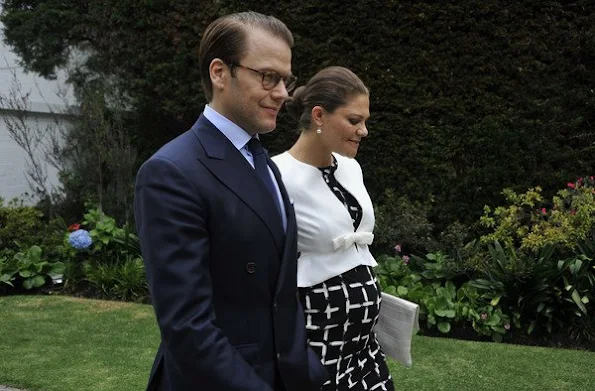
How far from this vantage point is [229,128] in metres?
1.79

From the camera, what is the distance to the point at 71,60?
11.2m

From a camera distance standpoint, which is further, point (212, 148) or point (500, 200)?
point (500, 200)

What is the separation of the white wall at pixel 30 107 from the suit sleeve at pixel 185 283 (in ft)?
33.0

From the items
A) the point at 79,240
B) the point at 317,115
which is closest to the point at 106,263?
the point at 79,240

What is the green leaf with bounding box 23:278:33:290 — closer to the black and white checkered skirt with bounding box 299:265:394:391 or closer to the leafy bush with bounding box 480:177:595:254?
the leafy bush with bounding box 480:177:595:254

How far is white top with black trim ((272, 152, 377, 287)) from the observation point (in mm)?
2484

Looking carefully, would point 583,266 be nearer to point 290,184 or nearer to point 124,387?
point 124,387

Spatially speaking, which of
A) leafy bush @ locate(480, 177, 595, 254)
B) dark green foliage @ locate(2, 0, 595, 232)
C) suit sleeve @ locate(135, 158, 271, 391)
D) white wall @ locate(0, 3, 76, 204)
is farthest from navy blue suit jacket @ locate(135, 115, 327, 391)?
white wall @ locate(0, 3, 76, 204)

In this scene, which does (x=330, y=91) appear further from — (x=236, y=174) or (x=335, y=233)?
(x=236, y=174)

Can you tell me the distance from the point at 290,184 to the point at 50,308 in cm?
584

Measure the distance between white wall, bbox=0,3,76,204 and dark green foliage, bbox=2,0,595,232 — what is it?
2.69 meters

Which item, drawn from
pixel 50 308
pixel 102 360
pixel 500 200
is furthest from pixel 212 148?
pixel 500 200

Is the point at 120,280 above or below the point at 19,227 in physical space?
above

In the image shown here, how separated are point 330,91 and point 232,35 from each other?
94 centimetres
